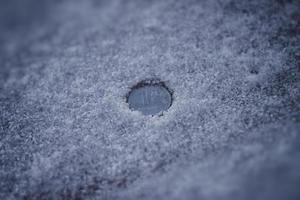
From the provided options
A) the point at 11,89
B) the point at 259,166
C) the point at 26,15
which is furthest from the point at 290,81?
the point at 26,15

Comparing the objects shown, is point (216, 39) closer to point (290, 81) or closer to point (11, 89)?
point (290, 81)

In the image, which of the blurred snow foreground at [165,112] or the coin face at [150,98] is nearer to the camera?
the blurred snow foreground at [165,112]

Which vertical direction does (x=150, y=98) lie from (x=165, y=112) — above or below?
above

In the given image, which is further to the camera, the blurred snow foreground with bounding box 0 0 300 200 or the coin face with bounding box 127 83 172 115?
the coin face with bounding box 127 83 172 115

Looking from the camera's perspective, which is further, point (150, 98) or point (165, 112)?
point (150, 98)
